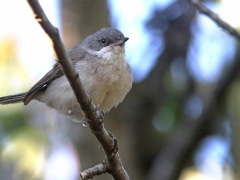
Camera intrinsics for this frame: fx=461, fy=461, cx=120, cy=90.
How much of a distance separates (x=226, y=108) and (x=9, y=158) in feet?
11.0

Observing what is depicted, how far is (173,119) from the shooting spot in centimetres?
741

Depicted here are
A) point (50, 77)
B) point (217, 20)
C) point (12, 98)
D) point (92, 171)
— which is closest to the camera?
point (92, 171)

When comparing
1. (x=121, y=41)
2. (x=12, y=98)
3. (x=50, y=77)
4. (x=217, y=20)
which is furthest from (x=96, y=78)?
(x=12, y=98)

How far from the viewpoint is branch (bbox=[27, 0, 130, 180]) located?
2644mm

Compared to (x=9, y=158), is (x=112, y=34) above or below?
above

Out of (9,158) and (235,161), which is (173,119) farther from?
(9,158)

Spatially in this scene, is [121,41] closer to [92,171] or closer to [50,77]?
[50,77]

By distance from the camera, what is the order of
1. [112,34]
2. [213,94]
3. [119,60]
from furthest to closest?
[213,94] < [112,34] < [119,60]

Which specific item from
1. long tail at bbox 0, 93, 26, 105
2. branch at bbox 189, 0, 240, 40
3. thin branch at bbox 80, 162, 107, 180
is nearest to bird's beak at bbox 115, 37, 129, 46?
branch at bbox 189, 0, 240, 40

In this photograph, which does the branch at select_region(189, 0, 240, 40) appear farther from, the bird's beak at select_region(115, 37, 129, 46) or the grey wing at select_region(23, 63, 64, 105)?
the grey wing at select_region(23, 63, 64, 105)

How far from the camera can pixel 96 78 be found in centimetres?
480

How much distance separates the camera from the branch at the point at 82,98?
104 inches

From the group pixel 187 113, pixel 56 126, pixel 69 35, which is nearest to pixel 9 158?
pixel 56 126

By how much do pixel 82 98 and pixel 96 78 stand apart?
1432 millimetres
